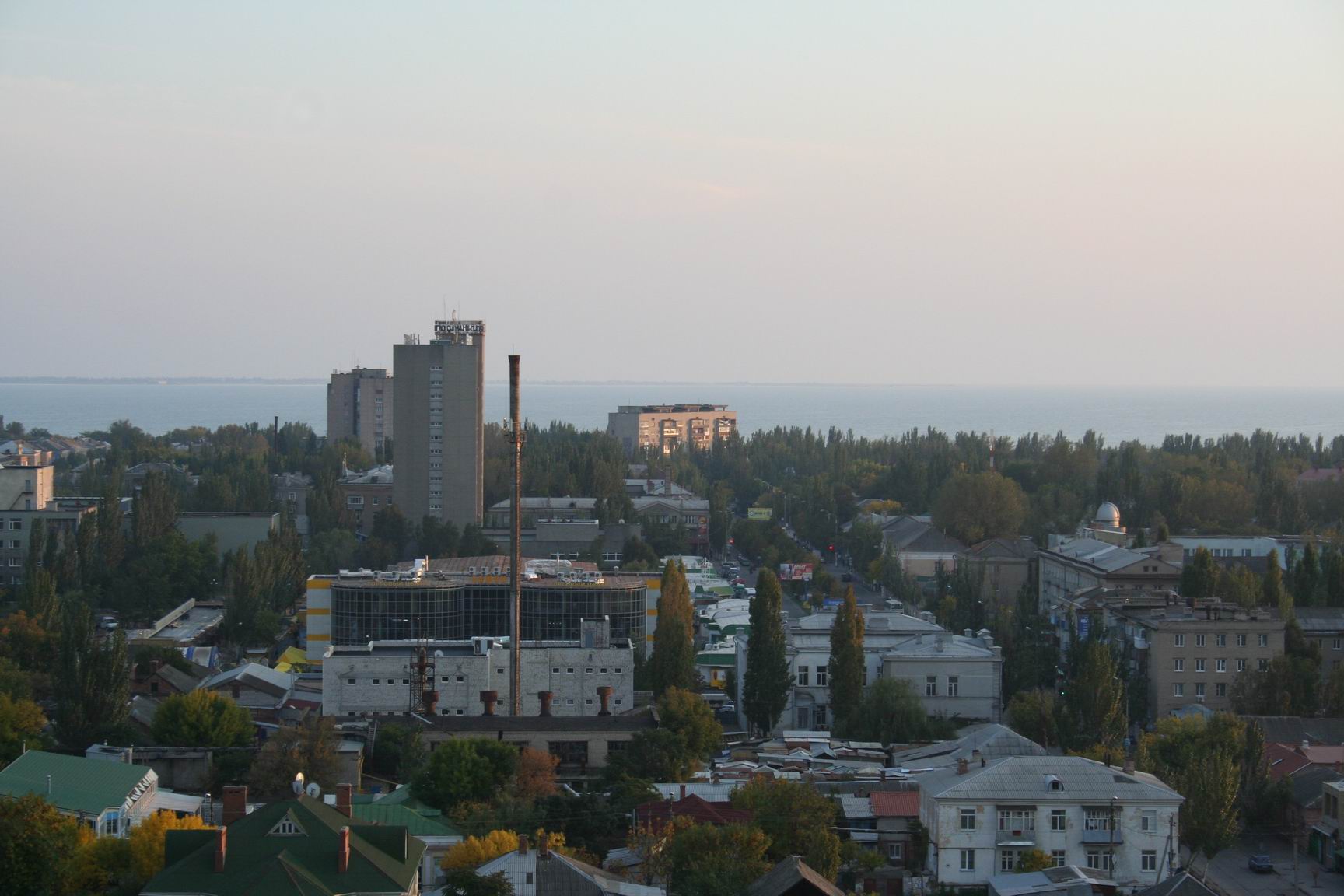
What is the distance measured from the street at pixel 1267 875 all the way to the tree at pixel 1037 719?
3.09m

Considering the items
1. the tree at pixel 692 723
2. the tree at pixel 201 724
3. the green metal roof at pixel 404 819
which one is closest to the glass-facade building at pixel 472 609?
the tree at pixel 692 723

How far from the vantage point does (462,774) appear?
677 inches

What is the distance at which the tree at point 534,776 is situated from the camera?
689 inches

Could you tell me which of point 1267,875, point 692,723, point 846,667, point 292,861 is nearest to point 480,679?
point 692,723

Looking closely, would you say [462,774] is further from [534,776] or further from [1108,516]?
[1108,516]

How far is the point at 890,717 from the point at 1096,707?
8.60 feet

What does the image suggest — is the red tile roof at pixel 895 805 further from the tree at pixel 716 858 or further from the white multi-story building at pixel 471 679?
the white multi-story building at pixel 471 679

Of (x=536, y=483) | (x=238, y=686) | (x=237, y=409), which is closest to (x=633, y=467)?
(x=536, y=483)

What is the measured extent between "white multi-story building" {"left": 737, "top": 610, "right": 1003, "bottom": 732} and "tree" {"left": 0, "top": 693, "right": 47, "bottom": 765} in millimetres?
9092

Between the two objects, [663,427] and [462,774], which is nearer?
[462,774]

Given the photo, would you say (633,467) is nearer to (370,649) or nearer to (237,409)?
(370,649)

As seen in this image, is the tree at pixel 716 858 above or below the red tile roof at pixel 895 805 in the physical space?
above

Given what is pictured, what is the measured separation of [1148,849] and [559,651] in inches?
349

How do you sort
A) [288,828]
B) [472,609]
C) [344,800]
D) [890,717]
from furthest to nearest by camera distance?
[472,609] → [890,717] → [344,800] → [288,828]
